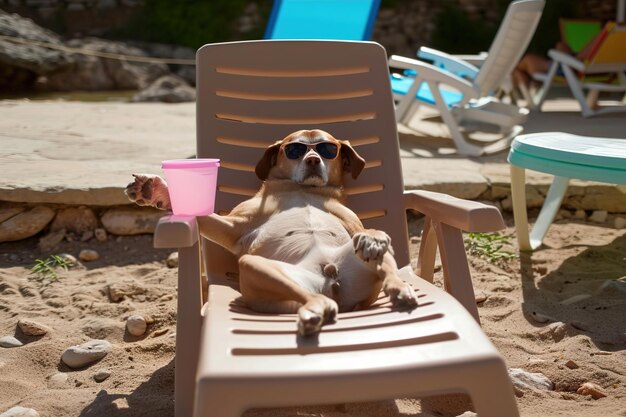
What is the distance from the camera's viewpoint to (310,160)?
2.86 metres

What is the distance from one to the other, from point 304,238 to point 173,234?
1.90ft

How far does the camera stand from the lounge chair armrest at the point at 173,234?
2.23 m

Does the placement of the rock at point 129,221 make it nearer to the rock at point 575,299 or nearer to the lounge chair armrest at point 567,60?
the rock at point 575,299

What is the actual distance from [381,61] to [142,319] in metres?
1.54

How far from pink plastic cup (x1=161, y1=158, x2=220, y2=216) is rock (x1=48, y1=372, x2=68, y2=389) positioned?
838 mm

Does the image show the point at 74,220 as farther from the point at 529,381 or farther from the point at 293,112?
the point at 529,381

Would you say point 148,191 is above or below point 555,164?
above

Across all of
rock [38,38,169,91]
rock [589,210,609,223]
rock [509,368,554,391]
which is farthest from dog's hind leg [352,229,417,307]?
rock [38,38,169,91]

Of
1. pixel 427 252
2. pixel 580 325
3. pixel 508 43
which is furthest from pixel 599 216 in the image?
pixel 508 43

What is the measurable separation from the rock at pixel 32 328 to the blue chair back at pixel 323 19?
4.03m

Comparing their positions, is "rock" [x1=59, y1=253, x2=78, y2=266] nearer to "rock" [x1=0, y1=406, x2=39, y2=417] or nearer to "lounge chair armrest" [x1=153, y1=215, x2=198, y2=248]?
"rock" [x1=0, y1=406, x2=39, y2=417]

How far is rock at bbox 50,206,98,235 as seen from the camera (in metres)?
4.17

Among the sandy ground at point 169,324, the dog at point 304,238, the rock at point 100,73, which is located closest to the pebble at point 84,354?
the sandy ground at point 169,324

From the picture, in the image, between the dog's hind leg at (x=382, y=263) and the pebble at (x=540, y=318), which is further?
the pebble at (x=540, y=318)
